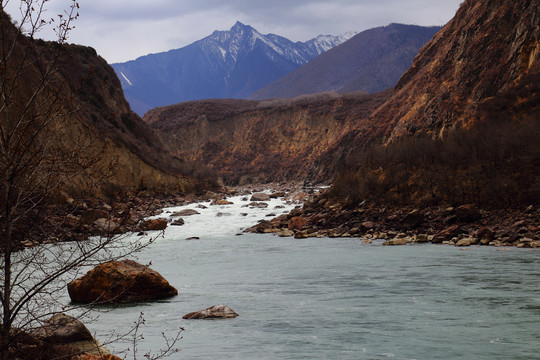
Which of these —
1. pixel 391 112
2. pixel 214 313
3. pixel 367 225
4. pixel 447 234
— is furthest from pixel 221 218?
pixel 391 112

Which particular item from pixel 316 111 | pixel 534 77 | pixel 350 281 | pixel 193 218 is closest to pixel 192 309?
pixel 350 281

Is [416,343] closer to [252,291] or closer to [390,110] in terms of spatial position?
[252,291]

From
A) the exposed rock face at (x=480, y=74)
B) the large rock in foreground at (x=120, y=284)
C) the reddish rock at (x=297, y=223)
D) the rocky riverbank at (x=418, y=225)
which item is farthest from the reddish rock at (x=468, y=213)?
the large rock in foreground at (x=120, y=284)

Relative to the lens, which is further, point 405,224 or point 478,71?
point 478,71

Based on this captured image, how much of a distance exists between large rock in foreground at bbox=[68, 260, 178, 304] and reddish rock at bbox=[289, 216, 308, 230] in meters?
21.8

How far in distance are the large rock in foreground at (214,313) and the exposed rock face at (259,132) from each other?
85.1m

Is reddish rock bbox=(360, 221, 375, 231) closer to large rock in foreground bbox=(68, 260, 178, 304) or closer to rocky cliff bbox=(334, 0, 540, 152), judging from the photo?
rocky cliff bbox=(334, 0, 540, 152)

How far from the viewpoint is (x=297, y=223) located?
3800cm

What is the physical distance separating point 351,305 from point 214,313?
3746 mm

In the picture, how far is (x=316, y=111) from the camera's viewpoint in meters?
117

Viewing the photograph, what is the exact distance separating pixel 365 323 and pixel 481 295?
4588 millimetres

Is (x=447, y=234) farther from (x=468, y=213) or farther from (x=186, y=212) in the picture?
(x=186, y=212)

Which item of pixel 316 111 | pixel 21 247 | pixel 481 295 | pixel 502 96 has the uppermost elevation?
pixel 316 111

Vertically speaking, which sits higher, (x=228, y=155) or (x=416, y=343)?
(x=228, y=155)
